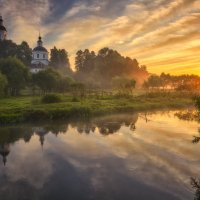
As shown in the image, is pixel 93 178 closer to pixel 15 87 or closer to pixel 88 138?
pixel 88 138

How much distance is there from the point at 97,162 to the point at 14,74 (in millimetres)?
58630

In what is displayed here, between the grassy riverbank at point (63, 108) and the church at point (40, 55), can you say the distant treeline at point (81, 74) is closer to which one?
the church at point (40, 55)

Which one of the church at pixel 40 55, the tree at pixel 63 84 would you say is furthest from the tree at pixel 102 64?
the tree at pixel 63 84

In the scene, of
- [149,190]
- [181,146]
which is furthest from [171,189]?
[181,146]

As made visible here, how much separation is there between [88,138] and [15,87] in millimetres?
48790

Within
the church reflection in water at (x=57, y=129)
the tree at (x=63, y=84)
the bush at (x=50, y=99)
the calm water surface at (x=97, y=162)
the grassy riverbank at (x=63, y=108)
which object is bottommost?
the calm water surface at (x=97, y=162)

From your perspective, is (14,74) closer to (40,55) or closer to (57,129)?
(57,129)

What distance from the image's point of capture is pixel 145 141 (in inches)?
1516

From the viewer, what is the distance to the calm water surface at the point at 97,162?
2188cm

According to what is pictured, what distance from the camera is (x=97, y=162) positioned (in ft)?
96.1

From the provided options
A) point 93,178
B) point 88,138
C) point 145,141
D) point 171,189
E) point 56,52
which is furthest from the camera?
point 56,52

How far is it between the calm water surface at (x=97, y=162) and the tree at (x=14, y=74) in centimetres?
3595

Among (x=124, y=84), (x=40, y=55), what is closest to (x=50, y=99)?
(x=124, y=84)

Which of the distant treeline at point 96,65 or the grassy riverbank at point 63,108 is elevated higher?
the distant treeline at point 96,65
